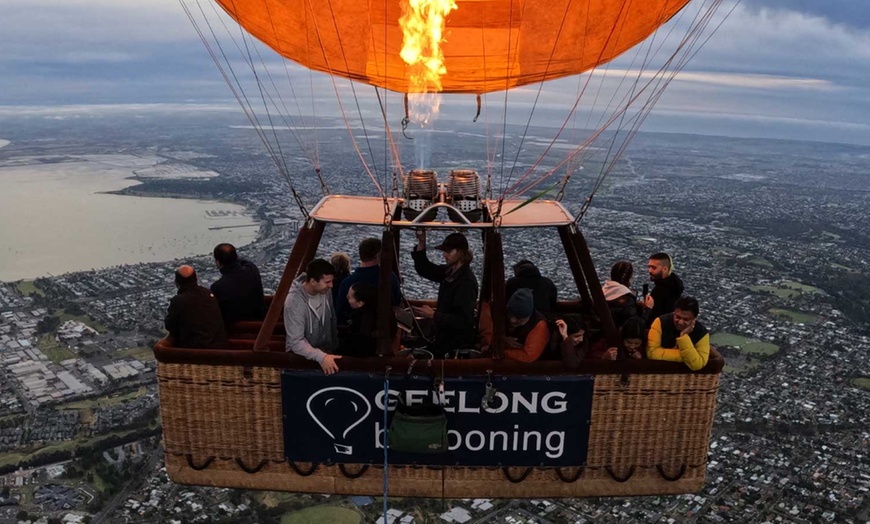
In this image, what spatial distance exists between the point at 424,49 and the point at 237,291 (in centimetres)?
228

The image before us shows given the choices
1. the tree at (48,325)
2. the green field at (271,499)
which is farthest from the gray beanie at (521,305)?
the tree at (48,325)

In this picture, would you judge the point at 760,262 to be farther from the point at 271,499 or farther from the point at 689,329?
the point at 689,329

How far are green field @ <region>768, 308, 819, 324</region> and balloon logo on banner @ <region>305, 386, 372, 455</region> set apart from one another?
36.6 metres

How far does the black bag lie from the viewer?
365 centimetres

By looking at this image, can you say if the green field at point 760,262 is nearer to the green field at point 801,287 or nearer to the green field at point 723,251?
the green field at point 723,251

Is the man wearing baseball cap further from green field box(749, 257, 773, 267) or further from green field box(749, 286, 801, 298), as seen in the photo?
green field box(749, 257, 773, 267)

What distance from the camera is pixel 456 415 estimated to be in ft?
12.5

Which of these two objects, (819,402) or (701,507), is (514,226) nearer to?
(701,507)

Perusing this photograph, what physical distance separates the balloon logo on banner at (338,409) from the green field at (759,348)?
29.3 metres

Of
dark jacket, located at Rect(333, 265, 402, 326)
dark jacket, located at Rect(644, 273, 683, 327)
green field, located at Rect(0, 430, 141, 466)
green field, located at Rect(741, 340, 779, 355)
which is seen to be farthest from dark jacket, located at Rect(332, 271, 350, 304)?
green field, located at Rect(741, 340, 779, 355)

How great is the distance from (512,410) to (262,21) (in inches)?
142

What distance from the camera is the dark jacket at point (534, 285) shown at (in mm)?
4383

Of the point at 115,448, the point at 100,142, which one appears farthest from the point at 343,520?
the point at 100,142

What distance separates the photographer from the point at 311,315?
3.75 metres
